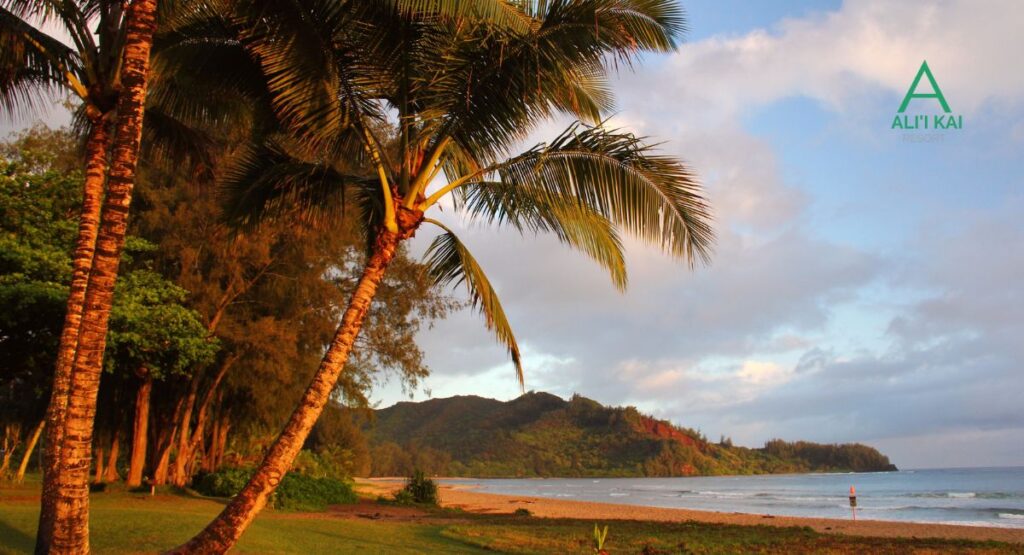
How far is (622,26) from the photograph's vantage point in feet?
23.2

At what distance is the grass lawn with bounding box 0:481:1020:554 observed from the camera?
9.92m

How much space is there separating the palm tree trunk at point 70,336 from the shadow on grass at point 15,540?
2.42 meters

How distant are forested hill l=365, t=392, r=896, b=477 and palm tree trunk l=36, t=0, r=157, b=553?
10572cm

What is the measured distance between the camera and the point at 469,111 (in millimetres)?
7668

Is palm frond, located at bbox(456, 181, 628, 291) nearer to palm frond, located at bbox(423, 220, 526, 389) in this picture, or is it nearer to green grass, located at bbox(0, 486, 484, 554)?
palm frond, located at bbox(423, 220, 526, 389)

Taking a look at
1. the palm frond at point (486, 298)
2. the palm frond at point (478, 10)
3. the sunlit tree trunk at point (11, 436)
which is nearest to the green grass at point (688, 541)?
the palm frond at point (486, 298)

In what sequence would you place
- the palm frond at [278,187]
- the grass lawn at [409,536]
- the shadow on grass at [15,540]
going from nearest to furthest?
1. the shadow on grass at [15,540]
2. the palm frond at [278,187]
3. the grass lawn at [409,536]

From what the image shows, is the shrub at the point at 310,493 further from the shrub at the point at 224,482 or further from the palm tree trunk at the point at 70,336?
the palm tree trunk at the point at 70,336

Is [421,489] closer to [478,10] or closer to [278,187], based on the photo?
[278,187]

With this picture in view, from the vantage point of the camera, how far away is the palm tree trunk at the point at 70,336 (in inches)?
236

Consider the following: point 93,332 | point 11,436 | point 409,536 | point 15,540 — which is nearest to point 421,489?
point 409,536

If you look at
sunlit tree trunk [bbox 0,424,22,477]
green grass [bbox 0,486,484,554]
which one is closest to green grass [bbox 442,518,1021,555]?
green grass [bbox 0,486,484,554]

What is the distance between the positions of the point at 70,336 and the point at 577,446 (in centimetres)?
12231

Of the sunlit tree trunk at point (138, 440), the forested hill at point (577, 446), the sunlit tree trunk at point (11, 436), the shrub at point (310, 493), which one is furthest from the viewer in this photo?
the forested hill at point (577, 446)
